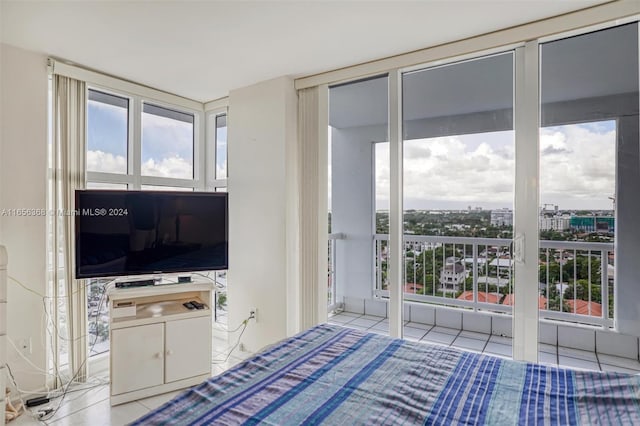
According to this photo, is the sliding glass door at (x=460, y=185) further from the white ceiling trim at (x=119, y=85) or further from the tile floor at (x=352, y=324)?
the white ceiling trim at (x=119, y=85)

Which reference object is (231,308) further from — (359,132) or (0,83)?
(0,83)

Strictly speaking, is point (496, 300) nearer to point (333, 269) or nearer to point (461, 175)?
point (461, 175)

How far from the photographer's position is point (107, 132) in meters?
3.11

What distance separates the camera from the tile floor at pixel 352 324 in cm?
228

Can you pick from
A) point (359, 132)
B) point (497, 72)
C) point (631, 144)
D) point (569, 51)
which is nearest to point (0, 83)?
point (359, 132)

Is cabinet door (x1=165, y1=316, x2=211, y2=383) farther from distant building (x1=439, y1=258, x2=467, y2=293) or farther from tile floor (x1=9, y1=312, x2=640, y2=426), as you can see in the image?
distant building (x1=439, y1=258, x2=467, y2=293)

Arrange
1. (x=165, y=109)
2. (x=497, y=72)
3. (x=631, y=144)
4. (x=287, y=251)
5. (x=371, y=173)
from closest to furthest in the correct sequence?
(x=631, y=144) → (x=497, y=72) → (x=287, y=251) → (x=371, y=173) → (x=165, y=109)

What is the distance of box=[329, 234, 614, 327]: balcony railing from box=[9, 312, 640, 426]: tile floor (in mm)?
284

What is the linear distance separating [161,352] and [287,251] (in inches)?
48.5

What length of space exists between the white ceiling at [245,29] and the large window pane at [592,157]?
1.19 ft

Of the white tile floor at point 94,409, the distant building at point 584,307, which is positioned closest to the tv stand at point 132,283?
the white tile floor at point 94,409

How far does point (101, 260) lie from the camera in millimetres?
2594

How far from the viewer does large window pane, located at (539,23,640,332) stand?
214 cm

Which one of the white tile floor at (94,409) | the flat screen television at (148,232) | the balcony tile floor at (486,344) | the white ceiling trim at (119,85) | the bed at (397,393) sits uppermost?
the white ceiling trim at (119,85)
